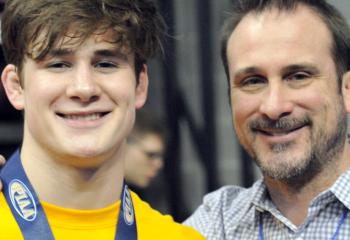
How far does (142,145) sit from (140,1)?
2261mm

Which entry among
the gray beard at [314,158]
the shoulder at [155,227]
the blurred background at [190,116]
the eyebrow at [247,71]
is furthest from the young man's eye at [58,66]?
the blurred background at [190,116]

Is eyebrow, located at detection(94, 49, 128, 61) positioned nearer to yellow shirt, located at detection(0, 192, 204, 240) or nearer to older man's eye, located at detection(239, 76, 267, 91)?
yellow shirt, located at detection(0, 192, 204, 240)

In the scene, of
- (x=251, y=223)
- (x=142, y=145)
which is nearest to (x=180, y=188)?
(x=142, y=145)

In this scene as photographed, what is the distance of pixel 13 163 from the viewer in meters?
2.90

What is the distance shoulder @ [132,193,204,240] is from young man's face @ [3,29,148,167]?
1.14 feet

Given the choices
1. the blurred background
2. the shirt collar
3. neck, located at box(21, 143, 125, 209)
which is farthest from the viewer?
the blurred background

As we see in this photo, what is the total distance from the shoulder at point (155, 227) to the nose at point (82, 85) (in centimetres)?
56

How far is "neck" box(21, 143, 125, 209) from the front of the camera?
9.29 ft

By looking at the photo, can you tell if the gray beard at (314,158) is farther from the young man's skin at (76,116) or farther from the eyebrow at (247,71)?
the young man's skin at (76,116)

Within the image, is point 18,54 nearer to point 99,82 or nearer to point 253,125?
point 99,82

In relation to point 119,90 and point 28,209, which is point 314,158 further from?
point 28,209

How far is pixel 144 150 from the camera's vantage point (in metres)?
5.21

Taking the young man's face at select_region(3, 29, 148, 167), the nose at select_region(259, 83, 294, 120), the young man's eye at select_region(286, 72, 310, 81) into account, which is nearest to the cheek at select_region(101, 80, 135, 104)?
the young man's face at select_region(3, 29, 148, 167)

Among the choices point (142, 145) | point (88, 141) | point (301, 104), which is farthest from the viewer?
point (142, 145)
